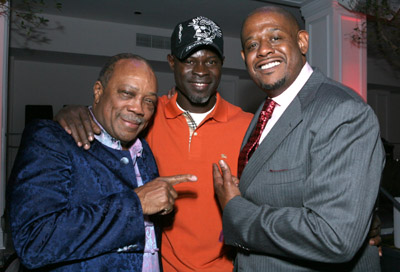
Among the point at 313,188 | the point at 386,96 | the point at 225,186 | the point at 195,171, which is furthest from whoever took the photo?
the point at 386,96

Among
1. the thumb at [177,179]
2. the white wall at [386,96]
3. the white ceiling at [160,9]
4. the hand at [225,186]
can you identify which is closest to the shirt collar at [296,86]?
the hand at [225,186]

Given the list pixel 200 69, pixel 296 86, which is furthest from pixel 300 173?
pixel 200 69

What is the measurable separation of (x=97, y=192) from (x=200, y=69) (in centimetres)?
98

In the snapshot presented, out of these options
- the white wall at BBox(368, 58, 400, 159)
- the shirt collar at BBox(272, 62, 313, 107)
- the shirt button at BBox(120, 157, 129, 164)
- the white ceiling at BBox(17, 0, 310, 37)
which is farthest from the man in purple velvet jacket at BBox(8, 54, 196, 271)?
the white wall at BBox(368, 58, 400, 159)

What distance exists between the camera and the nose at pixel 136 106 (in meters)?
1.38

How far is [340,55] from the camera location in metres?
5.40

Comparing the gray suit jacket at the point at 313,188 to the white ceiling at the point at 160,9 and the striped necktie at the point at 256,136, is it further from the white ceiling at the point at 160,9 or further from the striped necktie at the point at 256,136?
the white ceiling at the point at 160,9

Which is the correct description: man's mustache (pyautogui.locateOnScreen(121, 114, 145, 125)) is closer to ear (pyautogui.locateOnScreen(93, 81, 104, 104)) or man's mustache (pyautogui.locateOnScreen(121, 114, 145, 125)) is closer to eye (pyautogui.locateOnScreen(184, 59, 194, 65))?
ear (pyautogui.locateOnScreen(93, 81, 104, 104))

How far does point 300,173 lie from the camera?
1.11 m

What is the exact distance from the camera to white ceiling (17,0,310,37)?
582 centimetres

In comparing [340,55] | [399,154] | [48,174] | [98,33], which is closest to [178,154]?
[48,174]

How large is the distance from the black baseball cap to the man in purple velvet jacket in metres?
0.54

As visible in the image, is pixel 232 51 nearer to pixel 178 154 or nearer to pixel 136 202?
pixel 178 154

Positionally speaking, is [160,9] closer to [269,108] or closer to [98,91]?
[98,91]
